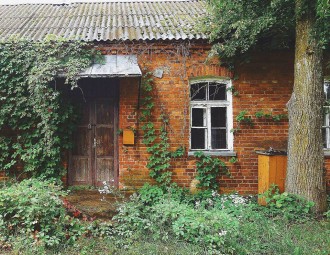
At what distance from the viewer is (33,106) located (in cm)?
688

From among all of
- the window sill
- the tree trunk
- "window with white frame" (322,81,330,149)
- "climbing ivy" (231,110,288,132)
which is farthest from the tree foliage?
the window sill

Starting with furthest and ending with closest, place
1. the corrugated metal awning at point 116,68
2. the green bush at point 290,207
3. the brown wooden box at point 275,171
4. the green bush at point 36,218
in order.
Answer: the brown wooden box at point 275,171
the corrugated metal awning at point 116,68
the green bush at point 290,207
the green bush at point 36,218

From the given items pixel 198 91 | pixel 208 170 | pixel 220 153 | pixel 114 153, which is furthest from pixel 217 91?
pixel 114 153

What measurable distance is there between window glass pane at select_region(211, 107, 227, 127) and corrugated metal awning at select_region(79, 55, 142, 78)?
91.2 inches

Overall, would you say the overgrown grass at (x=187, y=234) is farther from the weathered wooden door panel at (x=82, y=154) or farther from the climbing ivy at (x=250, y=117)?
the weathered wooden door panel at (x=82, y=154)

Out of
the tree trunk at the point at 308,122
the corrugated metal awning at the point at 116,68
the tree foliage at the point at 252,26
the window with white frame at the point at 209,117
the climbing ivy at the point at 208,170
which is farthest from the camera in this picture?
the window with white frame at the point at 209,117

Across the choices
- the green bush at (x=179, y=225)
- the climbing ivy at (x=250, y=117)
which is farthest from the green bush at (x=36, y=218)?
the climbing ivy at (x=250, y=117)

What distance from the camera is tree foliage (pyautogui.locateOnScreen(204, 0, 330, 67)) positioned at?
579 cm

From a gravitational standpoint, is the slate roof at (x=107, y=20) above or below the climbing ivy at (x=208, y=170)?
above

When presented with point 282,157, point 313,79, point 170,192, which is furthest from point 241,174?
point 313,79

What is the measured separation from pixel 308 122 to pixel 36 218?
507 cm

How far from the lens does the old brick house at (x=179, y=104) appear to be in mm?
7176

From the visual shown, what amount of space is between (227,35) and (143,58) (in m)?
2.07

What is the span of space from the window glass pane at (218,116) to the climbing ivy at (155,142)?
1.13 meters
